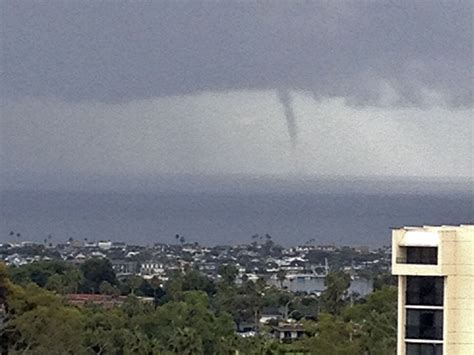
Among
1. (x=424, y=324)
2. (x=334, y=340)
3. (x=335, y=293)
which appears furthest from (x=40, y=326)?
(x=424, y=324)

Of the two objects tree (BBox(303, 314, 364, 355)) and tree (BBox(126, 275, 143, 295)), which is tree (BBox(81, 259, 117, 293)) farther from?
tree (BBox(303, 314, 364, 355))

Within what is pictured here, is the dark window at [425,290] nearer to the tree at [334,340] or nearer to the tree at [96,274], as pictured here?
the tree at [334,340]

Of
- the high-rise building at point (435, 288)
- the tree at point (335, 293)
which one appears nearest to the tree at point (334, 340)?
the tree at point (335, 293)

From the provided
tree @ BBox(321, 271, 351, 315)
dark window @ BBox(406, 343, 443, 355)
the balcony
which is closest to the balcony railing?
dark window @ BBox(406, 343, 443, 355)

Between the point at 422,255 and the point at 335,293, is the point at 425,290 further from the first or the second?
the point at 335,293

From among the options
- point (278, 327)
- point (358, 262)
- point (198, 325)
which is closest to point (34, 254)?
point (358, 262)

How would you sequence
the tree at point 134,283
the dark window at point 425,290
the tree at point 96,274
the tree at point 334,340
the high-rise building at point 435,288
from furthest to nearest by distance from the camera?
the tree at point 96,274, the tree at point 134,283, the tree at point 334,340, the dark window at point 425,290, the high-rise building at point 435,288
